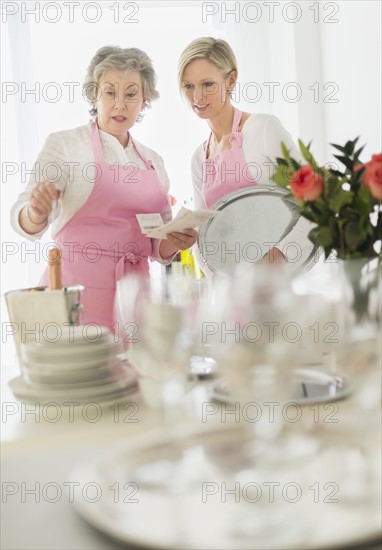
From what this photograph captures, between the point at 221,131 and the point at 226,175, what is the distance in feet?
0.75

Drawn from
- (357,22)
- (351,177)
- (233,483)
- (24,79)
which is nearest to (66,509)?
(233,483)

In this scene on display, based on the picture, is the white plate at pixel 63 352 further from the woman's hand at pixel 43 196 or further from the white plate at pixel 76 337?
→ the woman's hand at pixel 43 196

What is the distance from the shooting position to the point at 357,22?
11.6 ft

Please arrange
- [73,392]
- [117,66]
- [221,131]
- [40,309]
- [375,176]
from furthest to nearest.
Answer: [221,131] < [117,66] < [40,309] < [375,176] < [73,392]

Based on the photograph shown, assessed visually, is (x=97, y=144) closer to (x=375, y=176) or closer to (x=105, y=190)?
(x=105, y=190)

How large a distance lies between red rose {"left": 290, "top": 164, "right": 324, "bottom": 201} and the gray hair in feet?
3.88

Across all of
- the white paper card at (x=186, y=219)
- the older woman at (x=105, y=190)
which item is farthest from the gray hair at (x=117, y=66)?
the white paper card at (x=186, y=219)

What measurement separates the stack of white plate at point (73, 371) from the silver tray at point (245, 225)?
0.97 meters

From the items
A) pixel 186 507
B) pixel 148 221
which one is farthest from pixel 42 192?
pixel 186 507

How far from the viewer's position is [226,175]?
2439 millimetres

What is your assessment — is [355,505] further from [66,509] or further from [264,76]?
[264,76]

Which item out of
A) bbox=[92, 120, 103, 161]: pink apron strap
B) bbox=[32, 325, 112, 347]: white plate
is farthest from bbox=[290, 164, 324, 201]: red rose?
bbox=[92, 120, 103, 161]: pink apron strap

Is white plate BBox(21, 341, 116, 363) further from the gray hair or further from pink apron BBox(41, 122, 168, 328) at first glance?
the gray hair

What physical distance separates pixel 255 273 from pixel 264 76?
3.71 meters
